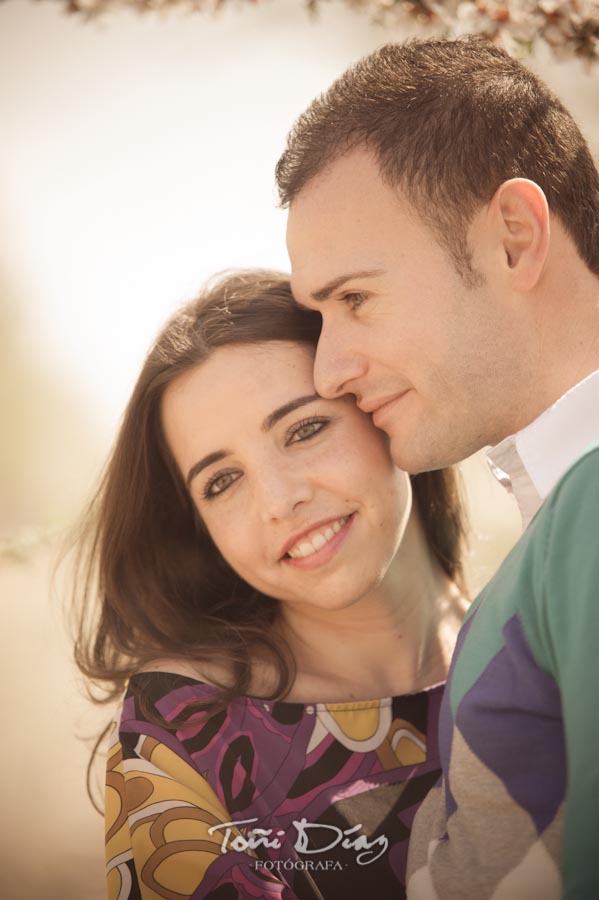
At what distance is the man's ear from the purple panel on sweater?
1087mm

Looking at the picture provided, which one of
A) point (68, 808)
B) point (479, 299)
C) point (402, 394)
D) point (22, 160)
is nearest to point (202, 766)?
point (402, 394)

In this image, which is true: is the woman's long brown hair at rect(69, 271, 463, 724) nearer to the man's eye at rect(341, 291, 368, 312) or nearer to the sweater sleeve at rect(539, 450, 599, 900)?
the man's eye at rect(341, 291, 368, 312)

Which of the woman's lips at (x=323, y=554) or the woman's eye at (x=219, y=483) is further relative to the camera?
the woman's eye at (x=219, y=483)

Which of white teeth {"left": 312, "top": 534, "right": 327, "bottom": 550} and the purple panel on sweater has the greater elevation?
white teeth {"left": 312, "top": 534, "right": 327, "bottom": 550}

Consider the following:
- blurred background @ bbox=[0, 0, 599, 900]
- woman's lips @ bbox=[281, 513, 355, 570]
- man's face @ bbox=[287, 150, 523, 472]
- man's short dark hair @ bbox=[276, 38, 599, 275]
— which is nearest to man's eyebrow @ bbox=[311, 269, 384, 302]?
man's face @ bbox=[287, 150, 523, 472]

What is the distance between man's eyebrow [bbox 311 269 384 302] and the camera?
7.89 feet

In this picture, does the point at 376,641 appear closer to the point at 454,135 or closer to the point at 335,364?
the point at 335,364

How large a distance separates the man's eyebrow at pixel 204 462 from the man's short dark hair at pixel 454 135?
0.77 m

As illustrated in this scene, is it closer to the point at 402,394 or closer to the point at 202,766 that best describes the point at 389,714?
the point at 202,766

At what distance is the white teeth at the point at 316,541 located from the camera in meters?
2.58

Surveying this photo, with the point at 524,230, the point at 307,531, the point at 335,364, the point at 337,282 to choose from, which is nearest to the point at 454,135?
the point at 524,230

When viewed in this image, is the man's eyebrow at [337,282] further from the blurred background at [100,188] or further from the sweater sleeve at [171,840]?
the blurred background at [100,188]

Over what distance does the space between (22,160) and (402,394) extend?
6490 mm

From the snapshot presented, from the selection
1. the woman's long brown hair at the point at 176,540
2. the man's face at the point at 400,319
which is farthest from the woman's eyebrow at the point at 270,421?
the woman's long brown hair at the point at 176,540
